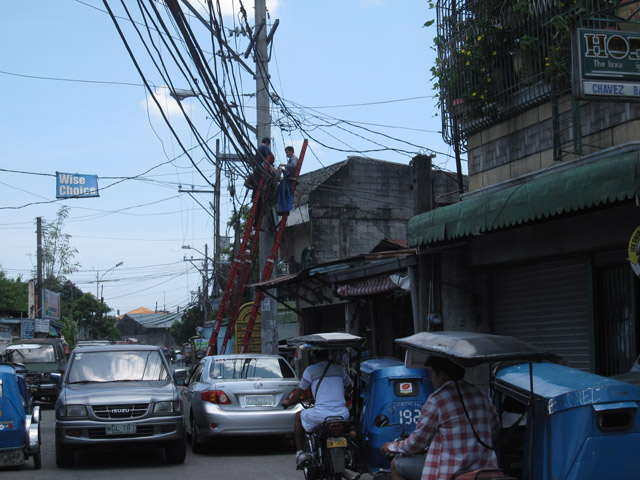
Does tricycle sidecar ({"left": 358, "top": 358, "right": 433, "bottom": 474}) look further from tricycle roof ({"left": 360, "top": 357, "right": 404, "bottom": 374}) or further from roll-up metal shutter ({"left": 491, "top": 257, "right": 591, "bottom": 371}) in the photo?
roll-up metal shutter ({"left": 491, "top": 257, "right": 591, "bottom": 371})

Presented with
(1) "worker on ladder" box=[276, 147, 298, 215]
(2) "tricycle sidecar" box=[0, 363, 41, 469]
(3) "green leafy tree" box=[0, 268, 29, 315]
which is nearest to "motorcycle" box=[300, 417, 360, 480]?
(2) "tricycle sidecar" box=[0, 363, 41, 469]

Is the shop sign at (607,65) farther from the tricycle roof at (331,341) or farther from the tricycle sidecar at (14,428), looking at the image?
the tricycle sidecar at (14,428)

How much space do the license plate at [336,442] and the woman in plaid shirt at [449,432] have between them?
68.5 inches

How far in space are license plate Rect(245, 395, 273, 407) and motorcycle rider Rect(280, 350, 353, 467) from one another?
2.89 m

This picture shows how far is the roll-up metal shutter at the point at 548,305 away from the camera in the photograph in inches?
442

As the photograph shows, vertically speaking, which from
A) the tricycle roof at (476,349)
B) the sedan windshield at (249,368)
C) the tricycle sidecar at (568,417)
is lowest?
the sedan windshield at (249,368)

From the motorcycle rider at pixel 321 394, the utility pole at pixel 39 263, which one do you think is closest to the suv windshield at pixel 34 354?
the utility pole at pixel 39 263

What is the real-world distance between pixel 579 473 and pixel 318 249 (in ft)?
84.5

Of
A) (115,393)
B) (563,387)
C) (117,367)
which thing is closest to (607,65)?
(563,387)

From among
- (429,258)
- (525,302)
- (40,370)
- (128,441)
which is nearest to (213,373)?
(128,441)

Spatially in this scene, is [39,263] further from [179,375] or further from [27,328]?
[179,375]

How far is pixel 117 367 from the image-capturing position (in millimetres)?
11781

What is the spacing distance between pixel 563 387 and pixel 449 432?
80 centimetres

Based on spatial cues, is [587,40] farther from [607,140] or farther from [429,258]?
[429,258]
